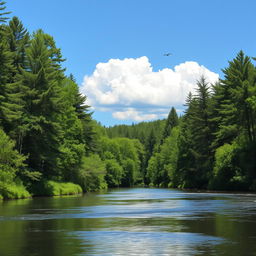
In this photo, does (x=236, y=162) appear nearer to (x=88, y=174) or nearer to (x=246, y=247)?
(x=88, y=174)

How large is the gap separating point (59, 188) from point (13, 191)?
1205cm

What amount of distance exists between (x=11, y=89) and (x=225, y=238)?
4159 cm

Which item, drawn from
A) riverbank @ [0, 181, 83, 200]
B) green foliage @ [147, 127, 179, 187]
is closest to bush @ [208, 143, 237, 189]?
riverbank @ [0, 181, 83, 200]

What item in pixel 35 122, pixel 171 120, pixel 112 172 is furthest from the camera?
pixel 171 120

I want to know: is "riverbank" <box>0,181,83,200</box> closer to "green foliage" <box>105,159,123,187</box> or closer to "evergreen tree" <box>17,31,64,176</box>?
"evergreen tree" <box>17,31,64,176</box>

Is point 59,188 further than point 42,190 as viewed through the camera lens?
Yes

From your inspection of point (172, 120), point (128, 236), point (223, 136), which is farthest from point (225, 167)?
point (172, 120)

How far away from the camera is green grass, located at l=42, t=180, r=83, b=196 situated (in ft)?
185

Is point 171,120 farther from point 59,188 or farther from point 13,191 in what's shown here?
point 13,191

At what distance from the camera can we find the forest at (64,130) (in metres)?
52.8

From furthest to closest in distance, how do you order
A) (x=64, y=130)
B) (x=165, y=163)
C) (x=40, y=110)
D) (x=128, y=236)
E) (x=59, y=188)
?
(x=165, y=163)
(x=64, y=130)
(x=59, y=188)
(x=40, y=110)
(x=128, y=236)

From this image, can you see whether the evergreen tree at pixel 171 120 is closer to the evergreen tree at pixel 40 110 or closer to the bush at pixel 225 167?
the bush at pixel 225 167

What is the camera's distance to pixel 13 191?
4778 cm

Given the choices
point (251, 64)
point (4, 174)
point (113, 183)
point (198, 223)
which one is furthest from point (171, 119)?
point (198, 223)
